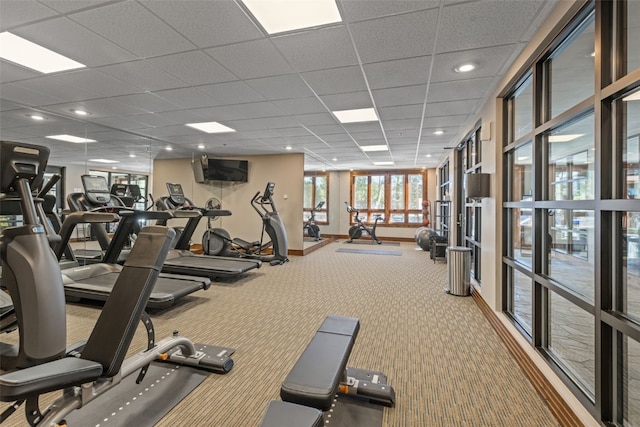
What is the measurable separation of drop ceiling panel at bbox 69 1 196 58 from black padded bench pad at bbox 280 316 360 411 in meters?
2.69

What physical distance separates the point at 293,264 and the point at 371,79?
15.3ft

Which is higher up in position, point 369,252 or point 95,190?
point 95,190

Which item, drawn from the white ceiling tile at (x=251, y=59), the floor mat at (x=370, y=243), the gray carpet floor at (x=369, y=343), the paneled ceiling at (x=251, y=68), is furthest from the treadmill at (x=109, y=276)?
the floor mat at (x=370, y=243)

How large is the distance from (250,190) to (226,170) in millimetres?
857

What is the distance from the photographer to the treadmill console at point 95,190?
14.7 ft

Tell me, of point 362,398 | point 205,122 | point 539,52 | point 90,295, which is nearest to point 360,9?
point 539,52

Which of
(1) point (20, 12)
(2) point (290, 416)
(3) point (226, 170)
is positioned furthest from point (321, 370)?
(3) point (226, 170)

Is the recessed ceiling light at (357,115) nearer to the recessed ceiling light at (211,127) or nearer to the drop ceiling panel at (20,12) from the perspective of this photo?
the recessed ceiling light at (211,127)

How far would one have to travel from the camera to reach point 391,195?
1178cm

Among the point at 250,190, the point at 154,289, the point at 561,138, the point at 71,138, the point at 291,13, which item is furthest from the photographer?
the point at 250,190

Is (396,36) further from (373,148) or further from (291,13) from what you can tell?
(373,148)

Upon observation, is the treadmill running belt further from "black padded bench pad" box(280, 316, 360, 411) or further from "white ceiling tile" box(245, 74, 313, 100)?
"white ceiling tile" box(245, 74, 313, 100)

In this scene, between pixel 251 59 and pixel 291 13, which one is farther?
pixel 251 59

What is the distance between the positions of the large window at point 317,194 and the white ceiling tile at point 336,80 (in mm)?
8645
